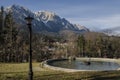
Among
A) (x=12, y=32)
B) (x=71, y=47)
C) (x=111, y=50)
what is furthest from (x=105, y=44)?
(x=12, y=32)

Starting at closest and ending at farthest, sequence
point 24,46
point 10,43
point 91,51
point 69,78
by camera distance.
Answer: point 69,78 < point 10,43 < point 24,46 < point 91,51

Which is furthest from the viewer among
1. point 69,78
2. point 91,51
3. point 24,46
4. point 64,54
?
point 64,54

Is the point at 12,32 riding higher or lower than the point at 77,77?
higher

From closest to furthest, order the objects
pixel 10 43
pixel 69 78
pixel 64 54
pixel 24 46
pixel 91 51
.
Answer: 1. pixel 69 78
2. pixel 10 43
3. pixel 24 46
4. pixel 91 51
5. pixel 64 54

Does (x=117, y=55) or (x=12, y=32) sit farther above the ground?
(x=12, y=32)

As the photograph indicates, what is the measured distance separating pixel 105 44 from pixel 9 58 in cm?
3802

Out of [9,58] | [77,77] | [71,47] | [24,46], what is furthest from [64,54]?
[77,77]

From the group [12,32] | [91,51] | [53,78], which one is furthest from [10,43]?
[53,78]

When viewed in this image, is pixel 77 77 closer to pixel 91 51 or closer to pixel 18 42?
pixel 18 42

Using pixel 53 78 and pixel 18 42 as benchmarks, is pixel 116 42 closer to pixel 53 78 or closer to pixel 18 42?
pixel 18 42

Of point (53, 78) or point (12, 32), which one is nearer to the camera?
point (53, 78)

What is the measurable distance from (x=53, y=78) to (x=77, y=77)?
188 centimetres

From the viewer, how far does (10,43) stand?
74438 mm

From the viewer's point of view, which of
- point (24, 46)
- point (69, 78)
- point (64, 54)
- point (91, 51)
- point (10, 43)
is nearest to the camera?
point (69, 78)
